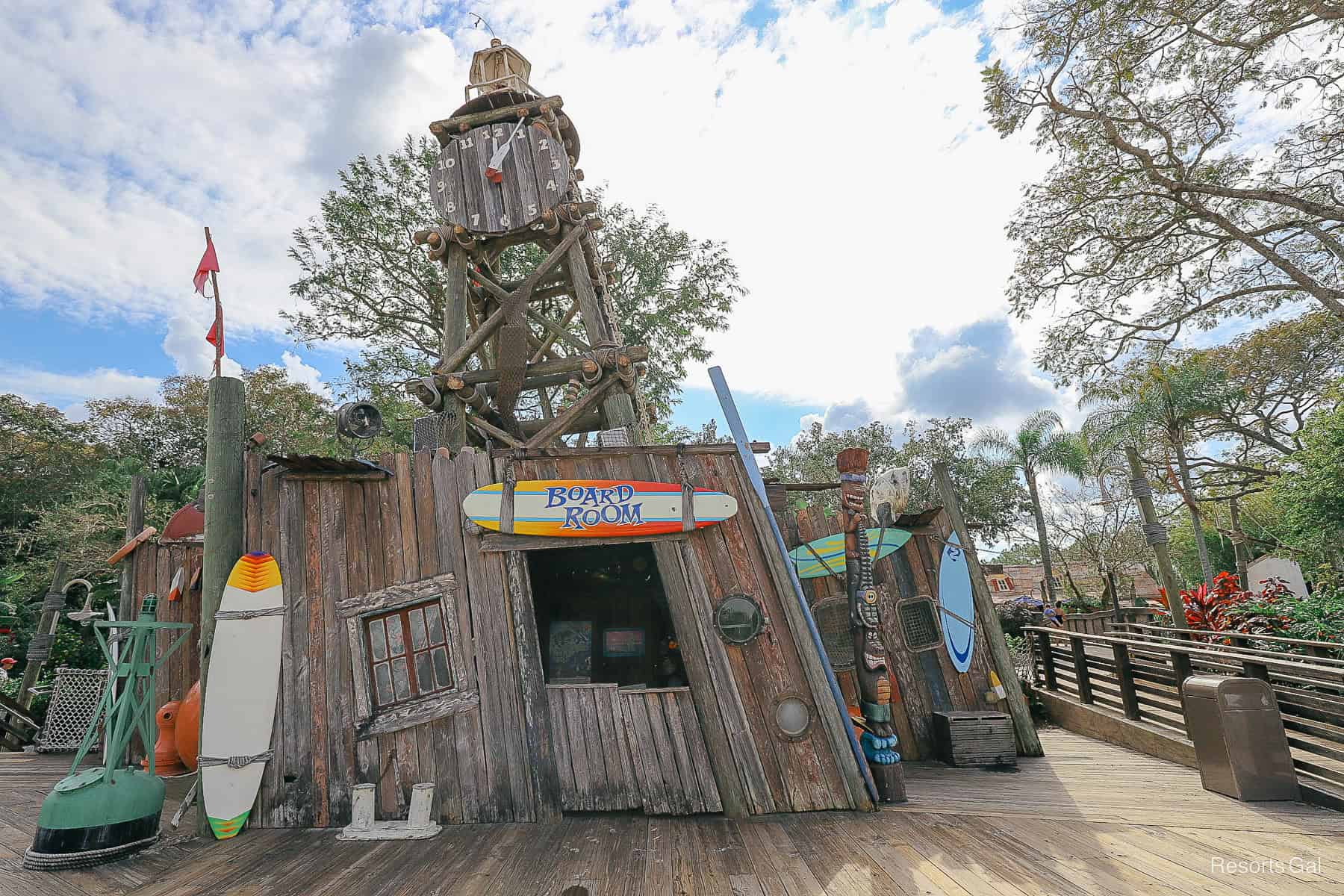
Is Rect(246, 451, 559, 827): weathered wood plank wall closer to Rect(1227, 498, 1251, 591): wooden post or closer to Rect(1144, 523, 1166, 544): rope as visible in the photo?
Rect(1144, 523, 1166, 544): rope

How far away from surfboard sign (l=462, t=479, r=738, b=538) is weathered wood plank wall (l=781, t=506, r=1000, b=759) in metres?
1.89

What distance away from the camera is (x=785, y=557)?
503cm

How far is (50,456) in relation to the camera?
19.9m

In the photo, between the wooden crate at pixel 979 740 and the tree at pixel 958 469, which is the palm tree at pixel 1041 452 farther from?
the wooden crate at pixel 979 740

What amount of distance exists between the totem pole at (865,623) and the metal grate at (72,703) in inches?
357

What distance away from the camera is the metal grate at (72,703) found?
25.7 ft

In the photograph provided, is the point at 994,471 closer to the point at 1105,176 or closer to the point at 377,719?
the point at 1105,176

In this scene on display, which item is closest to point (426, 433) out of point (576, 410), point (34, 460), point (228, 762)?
point (576, 410)

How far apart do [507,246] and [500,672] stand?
5621mm

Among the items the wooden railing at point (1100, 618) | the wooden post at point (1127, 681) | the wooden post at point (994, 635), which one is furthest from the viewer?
the wooden railing at point (1100, 618)

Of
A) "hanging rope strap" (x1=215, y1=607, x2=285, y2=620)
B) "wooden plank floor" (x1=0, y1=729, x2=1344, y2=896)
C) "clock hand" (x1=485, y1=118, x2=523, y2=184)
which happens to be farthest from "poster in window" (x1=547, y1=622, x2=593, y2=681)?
"clock hand" (x1=485, y1=118, x2=523, y2=184)

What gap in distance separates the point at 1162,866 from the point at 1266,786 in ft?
6.30

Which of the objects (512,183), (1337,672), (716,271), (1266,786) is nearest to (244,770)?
(512,183)

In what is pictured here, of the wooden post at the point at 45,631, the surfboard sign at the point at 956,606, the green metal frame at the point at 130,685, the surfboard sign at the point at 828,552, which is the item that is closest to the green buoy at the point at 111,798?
the green metal frame at the point at 130,685
